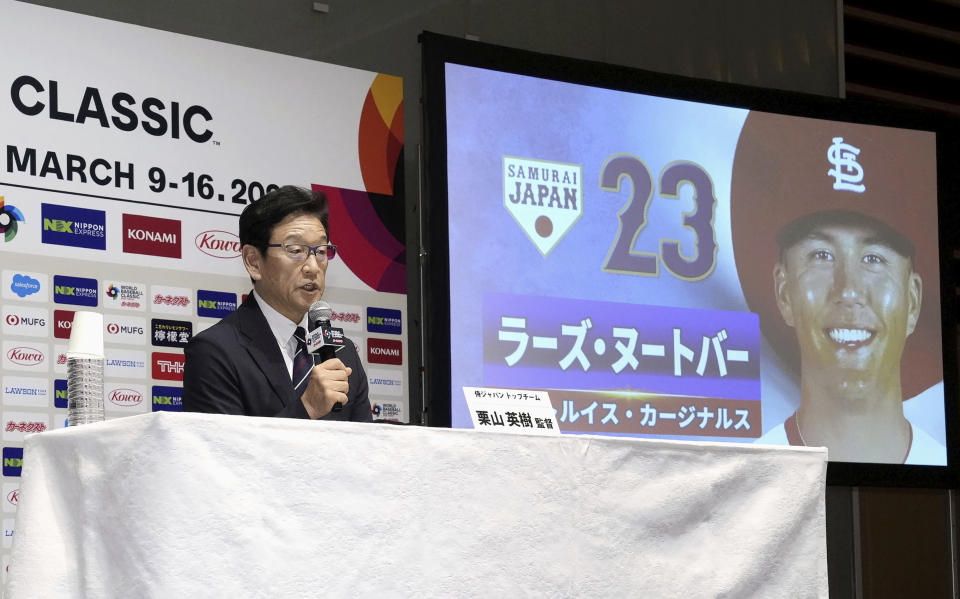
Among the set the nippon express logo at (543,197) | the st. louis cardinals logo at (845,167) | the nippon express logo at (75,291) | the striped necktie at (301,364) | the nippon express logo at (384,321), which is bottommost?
the striped necktie at (301,364)

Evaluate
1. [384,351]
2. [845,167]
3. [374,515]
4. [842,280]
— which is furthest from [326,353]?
[845,167]

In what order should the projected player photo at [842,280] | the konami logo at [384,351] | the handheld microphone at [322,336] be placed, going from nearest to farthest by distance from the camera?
the handheld microphone at [322,336]
the konami logo at [384,351]
the projected player photo at [842,280]

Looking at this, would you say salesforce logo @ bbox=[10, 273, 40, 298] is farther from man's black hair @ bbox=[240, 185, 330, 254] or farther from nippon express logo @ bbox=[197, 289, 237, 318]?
man's black hair @ bbox=[240, 185, 330, 254]

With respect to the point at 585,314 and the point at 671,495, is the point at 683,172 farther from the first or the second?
the point at 671,495

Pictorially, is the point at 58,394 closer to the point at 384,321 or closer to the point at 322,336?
the point at 384,321

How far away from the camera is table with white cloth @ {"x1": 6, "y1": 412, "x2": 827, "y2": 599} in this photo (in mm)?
1336

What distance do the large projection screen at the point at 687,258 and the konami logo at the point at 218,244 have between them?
626mm

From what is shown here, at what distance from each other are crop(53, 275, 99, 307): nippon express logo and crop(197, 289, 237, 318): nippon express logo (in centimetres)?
30

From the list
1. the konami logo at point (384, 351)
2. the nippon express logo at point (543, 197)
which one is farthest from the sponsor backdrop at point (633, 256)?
the konami logo at point (384, 351)

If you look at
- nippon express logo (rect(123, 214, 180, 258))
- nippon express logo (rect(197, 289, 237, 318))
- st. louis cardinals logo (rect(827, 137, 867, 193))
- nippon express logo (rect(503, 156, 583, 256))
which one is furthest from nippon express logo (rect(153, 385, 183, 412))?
st. louis cardinals logo (rect(827, 137, 867, 193))

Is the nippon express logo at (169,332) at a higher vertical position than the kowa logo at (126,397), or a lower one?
higher

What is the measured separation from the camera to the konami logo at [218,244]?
11.8 feet

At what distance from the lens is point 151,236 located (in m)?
3.51

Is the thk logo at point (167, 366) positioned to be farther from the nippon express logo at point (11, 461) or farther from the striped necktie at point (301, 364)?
the striped necktie at point (301, 364)
